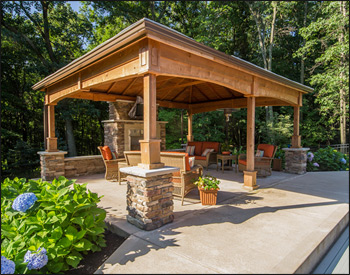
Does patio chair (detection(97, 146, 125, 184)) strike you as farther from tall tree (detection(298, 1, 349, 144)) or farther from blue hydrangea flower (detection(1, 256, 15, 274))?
tall tree (detection(298, 1, 349, 144))

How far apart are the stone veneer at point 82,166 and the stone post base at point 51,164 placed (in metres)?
0.22

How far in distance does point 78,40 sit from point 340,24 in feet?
39.0

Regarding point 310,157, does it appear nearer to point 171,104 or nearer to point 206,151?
point 206,151

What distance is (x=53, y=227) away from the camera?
241 cm

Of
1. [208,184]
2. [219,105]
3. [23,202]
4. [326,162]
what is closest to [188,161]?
[208,184]

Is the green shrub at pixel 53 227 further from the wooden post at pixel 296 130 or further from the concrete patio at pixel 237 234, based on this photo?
the wooden post at pixel 296 130

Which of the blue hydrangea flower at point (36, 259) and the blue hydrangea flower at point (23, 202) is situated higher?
the blue hydrangea flower at point (23, 202)

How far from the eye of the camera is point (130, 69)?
3445 millimetres

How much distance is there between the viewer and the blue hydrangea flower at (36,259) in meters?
2.03

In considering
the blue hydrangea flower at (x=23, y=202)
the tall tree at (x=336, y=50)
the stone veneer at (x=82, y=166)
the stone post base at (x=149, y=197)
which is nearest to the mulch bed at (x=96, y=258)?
the stone post base at (x=149, y=197)

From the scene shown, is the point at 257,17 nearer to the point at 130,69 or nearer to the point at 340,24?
the point at 340,24

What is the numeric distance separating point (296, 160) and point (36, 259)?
7372 millimetres

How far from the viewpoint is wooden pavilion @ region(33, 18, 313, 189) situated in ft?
10.2

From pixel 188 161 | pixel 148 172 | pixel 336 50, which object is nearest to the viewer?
pixel 148 172
